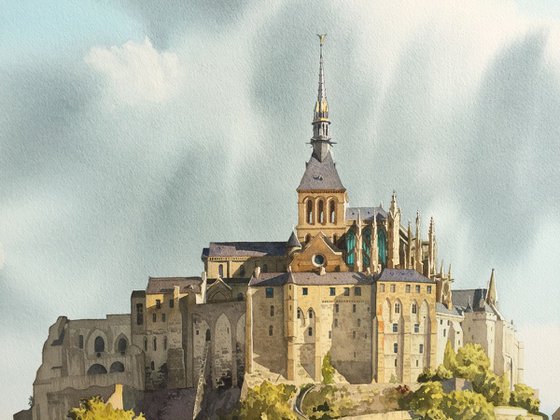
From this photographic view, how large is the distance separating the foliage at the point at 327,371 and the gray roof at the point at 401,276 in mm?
8081

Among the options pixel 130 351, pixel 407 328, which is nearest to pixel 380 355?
pixel 407 328

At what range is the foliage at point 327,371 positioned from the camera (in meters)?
117

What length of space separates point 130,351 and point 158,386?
13.3 ft

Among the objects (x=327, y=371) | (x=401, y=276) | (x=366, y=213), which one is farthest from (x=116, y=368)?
(x=401, y=276)

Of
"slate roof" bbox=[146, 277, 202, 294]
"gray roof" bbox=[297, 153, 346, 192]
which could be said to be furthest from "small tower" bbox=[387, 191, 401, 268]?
"slate roof" bbox=[146, 277, 202, 294]

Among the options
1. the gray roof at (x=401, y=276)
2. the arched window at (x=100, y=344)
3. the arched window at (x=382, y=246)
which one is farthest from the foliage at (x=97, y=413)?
the arched window at (x=382, y=246)

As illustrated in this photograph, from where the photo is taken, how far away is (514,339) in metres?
130

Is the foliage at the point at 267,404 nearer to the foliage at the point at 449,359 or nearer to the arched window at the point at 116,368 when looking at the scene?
the foliage at the point at 449,359

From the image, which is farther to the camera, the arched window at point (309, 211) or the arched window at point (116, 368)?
the arched window at point (309, 211)

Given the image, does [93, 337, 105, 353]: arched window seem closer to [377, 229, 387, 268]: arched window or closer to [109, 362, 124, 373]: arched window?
[109, 362, 124, 373]: arched window

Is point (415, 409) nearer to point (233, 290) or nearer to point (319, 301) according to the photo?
point (319, 301)

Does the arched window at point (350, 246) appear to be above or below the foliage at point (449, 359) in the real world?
above

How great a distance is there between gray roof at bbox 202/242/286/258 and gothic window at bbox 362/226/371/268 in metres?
7.57

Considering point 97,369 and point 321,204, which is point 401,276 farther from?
point 97,369
